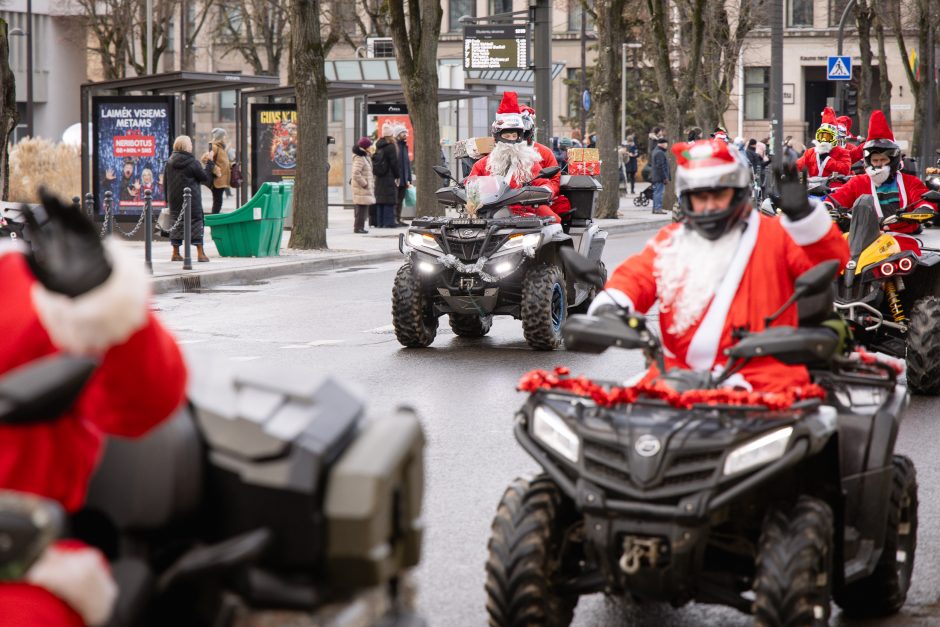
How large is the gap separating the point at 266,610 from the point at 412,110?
81.8 ft

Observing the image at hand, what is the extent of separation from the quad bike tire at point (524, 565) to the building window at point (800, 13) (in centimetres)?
7325

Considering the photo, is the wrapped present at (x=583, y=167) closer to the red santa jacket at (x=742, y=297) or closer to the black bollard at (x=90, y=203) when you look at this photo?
the black bollard at (x=90, y=203)

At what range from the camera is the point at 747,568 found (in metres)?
4.80

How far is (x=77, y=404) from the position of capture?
2822 millimetres

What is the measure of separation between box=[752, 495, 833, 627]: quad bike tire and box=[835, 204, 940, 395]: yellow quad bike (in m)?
6.03

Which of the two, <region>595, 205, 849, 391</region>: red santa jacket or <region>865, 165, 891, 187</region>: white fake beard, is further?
<region>865, 165, 891, 187</region>: white fake beard

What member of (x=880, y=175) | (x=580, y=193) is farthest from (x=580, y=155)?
(x=880, y=175)

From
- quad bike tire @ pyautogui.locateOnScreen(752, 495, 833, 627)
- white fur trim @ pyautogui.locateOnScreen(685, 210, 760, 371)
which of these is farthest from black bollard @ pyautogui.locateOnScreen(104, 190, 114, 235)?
quad bike tire @ pyautogui.locateOnScreen(752, 495, 833, 627)

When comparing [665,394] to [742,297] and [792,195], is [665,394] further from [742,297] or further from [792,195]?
[792,195]

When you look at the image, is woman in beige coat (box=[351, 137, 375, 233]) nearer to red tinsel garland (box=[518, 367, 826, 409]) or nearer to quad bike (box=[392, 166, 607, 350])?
quad bike (box=[392, 166, 607, 350])

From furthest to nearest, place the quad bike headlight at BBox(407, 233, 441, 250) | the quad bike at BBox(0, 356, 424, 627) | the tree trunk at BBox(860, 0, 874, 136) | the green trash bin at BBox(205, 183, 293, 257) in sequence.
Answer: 1. the tree trunk at BBox(860, 0, 874, 136)
2. the green trash bin at BBox(205, 183, 293, 257)
3. the quad bike headlight at BBox(407, 233, 441, 250)
4. the quad bike at BBox(0, 356, 424, 627)

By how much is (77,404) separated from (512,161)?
11.3 metres

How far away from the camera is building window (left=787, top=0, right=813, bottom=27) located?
7519 centimetres

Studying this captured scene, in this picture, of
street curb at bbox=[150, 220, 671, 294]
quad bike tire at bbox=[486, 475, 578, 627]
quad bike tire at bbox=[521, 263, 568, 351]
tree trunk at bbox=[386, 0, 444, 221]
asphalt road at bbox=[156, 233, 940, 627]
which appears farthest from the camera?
tree trunk at bbox=[386, 0, 444, 221]
